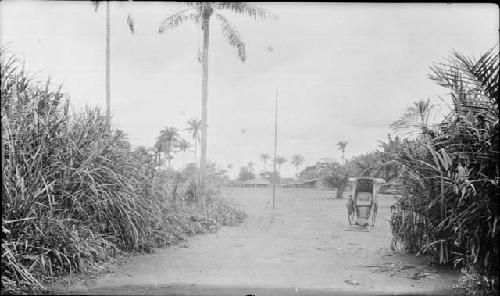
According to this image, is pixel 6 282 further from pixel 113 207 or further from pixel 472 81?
pixel 472 81

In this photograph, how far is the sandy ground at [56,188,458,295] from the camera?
21.8 feet

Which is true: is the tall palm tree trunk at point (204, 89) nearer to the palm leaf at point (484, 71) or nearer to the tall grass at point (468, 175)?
the tall grass at point (468, 175)

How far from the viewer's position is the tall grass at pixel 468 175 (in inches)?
208

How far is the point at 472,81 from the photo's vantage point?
6.09 metres

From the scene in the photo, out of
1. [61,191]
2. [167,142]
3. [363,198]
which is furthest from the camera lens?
[167,142]

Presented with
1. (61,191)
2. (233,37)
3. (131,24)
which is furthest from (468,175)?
(233,37)

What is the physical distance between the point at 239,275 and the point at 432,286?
3121mm

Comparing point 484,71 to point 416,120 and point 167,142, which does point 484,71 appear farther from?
point 167,142

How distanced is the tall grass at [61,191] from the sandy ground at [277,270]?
555mm

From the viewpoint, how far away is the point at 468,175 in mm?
5777

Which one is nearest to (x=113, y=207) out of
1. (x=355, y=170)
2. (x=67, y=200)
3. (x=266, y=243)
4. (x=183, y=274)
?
(x=67, y=200)

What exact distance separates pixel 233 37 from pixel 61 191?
43.9ft

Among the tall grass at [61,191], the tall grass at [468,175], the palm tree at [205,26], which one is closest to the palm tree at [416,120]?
the tall grass at [468,175]

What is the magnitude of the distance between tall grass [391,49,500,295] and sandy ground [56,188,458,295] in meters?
0.80
